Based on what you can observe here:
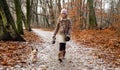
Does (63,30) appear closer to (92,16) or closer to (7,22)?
(7,22)

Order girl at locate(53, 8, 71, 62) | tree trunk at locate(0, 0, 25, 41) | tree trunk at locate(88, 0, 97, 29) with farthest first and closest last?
tree trunk at locate(88, 0, 97, 29) → tree trunk at locate(0, 0, 25, 41) → girl at locate(53, 8, 71, 62)

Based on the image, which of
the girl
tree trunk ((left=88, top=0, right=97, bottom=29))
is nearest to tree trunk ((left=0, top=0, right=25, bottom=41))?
the girl

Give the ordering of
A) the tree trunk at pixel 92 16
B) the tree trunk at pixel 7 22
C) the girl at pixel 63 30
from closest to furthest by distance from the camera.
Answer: the girl at pixel 63 30
the tree trunk at pixel 7 22
the tree trunk at pixel 92 16

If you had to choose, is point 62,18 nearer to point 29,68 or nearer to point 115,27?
point 29,68

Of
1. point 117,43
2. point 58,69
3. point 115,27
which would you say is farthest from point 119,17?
point 58,69

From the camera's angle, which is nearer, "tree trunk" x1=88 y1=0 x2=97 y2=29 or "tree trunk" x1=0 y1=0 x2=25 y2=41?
"tree trunk" x1=0 y1=0 x2=25 y2=41

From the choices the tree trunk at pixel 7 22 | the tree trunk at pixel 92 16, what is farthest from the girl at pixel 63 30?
the tree trunk at pixel 92 16

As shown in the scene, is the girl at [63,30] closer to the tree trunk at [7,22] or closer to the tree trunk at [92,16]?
the tree trunk at [7,22]

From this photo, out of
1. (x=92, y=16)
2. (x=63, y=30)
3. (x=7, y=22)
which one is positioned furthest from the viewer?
(x=92, y=16)

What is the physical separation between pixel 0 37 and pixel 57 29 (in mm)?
6222

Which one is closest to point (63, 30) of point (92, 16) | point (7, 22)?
point (7, 22)

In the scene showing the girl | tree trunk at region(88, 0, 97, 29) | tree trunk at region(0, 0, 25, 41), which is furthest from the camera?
tree trunk at region(88, 0, 97, 29)

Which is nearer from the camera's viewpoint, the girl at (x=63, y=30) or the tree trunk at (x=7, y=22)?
the girl at (x=63, y=30)

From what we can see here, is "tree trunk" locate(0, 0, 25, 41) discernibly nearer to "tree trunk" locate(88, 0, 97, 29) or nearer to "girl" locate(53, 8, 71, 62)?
"girl" locate(53, 8, 71, 62)
